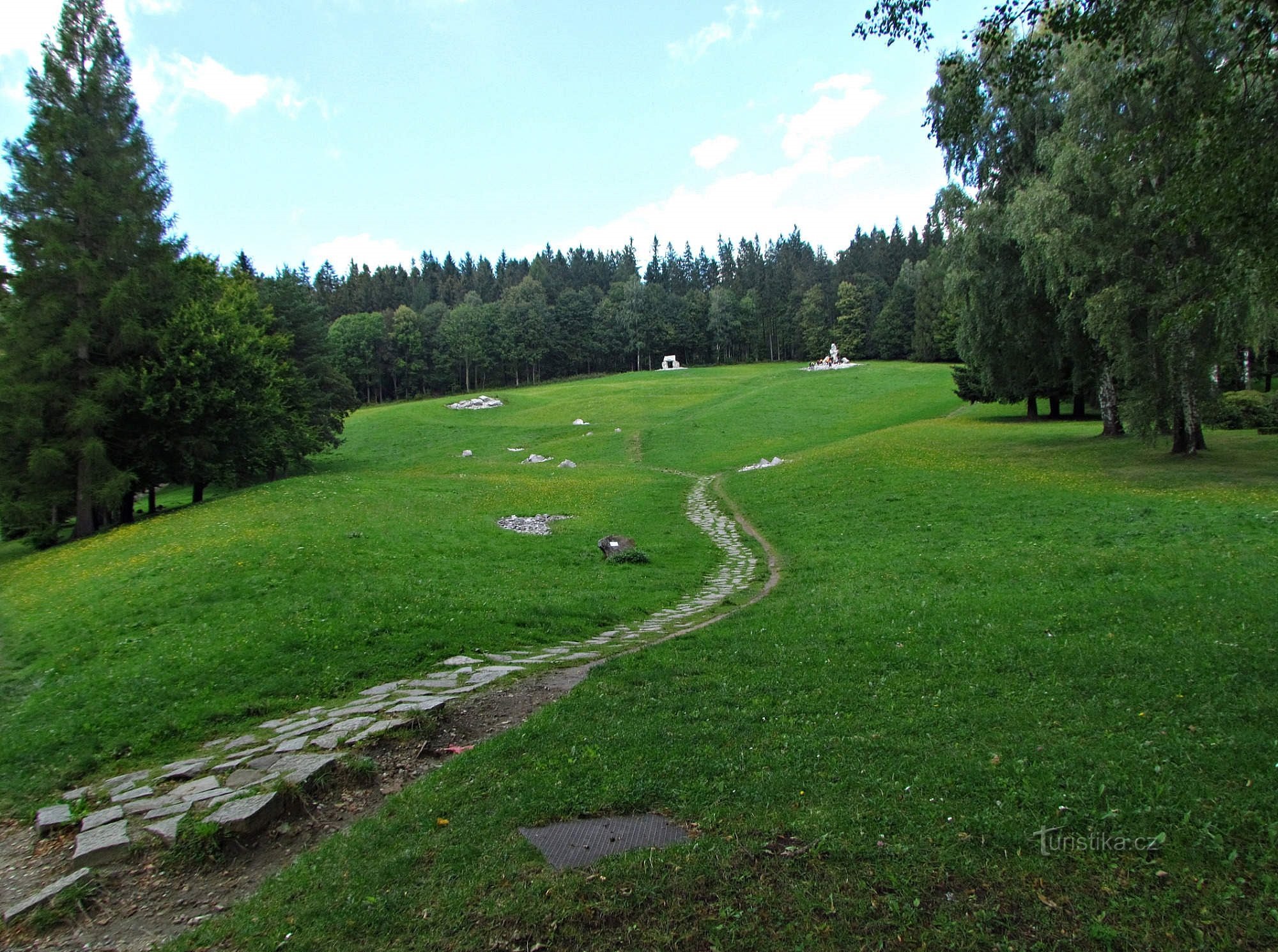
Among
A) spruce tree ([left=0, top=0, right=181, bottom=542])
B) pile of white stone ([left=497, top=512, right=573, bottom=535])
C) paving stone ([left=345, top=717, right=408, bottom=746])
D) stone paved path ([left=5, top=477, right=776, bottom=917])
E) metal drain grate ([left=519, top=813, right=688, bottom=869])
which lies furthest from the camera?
spruce tree ([left=0, top=0, right=181, bottom=542])

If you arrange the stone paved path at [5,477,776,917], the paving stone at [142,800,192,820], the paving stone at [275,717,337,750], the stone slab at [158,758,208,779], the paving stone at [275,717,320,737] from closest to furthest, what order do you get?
1. the stone paved path at [5,477,776,917]
2. the paving stone at [142,800,192,820]
3. the stone slab at [158,758,208,779]
4. the paving stone at [275,717,337,750]
5. the paving stone at [275,717,320,737]

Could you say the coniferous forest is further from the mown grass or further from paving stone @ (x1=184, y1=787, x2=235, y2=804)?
paving stone @ (x1=184, y1=787, x2=235, y2=804)

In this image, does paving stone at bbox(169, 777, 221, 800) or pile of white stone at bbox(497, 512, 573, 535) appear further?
pile of white stone at bbox(497, 512, 573, 535)

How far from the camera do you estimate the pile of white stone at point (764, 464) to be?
37.7m

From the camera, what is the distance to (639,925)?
420 centimetres

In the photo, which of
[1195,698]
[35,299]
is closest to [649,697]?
[1195,698]

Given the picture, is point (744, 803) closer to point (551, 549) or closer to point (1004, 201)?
point (551, 549)

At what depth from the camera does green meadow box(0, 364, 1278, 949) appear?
4309 mm

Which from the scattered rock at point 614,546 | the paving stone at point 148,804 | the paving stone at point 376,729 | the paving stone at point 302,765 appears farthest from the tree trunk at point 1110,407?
the paving stone at point 148,804

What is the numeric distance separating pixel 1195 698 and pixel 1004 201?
34065 mm

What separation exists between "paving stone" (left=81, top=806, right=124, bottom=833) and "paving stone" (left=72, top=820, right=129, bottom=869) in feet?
0.34

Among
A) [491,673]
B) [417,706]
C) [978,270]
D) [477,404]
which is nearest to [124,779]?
[417,706]

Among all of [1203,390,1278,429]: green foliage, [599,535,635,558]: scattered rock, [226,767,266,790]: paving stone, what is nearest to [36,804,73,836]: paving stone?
[226,767,266,790]: paving stone

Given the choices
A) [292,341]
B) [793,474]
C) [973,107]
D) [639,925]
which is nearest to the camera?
[639,925]
